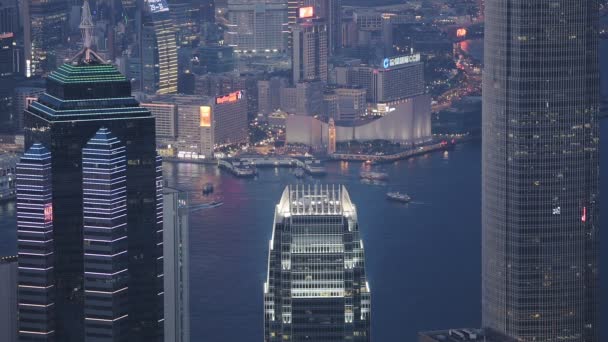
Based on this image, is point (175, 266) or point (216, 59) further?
point (216, 59)

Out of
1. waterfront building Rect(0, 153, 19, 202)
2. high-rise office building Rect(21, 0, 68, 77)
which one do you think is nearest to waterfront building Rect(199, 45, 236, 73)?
high-rise office building Rect(21, 0, 68, 77)

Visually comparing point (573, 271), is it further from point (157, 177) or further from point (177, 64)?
point (177, 64)

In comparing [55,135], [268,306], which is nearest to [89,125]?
[55,135]

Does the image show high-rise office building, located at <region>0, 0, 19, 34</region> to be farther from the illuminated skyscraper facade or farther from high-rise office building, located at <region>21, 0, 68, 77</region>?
the illuminated skyscraper facade

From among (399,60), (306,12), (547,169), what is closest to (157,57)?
(306,12)

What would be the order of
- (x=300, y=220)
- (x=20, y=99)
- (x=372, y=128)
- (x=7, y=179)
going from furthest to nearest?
(x=372, y=128), (x=20, y=99), (x=7, y=179), (x=300, y=220)

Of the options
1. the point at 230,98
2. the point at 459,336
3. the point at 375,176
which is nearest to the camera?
the point at 459,336

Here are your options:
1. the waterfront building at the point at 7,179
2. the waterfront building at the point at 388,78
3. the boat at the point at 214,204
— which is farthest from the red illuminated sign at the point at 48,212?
the waterfront building at the point at 388,78

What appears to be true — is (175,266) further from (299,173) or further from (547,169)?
(299,173)
